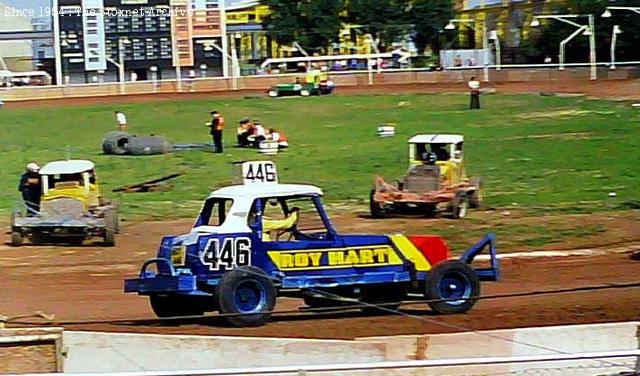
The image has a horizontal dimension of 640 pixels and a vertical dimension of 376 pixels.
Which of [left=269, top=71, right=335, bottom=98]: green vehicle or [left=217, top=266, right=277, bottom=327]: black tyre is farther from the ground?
[left=269, top=71, right=335, bottom=98]: green vehicle

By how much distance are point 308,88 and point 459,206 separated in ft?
144

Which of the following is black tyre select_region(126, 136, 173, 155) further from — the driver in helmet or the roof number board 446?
the roof number board 446

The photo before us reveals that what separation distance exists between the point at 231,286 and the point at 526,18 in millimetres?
101492

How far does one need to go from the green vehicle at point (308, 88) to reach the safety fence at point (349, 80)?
363 inches

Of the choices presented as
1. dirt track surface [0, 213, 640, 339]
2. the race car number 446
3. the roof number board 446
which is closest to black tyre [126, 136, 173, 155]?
dirt track surface [0, 213, 640, 339]

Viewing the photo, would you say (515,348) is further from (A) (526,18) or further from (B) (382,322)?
(A) (526,18)

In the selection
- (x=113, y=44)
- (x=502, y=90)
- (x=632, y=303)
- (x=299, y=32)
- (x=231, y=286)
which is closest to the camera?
(x=231, y=286)

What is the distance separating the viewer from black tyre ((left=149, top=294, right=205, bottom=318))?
1472 centimetres

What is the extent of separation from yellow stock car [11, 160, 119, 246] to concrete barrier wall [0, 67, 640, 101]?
184 feet

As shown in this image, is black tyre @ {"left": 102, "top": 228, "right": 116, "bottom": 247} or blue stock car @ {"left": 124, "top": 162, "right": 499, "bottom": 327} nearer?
blue stock car @ {"left": 124, "top": 162, "right": 499, "bottom": 327}

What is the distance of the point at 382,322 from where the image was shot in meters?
14.2

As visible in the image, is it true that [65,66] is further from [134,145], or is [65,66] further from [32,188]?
[32,188]

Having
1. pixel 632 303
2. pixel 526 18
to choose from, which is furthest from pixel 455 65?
pixel 632 303

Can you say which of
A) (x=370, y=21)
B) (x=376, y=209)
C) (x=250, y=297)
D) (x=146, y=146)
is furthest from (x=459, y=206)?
(x=370, y=21)
